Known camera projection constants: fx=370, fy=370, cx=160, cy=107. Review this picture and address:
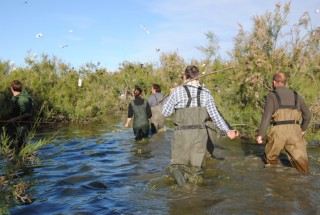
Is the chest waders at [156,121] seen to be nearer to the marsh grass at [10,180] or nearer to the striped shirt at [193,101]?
the striped shirt at [193,101]

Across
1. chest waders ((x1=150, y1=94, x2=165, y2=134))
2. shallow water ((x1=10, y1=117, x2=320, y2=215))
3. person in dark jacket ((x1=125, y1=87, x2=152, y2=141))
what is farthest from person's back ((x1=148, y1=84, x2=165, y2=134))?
shallow water ((x1=10, y1=117, x2=320, y2=215))

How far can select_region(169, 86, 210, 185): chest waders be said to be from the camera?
6.35m

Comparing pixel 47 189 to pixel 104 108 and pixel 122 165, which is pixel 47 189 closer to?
pixel 122 165

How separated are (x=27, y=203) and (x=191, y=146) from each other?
2839mm

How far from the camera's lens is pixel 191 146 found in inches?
253

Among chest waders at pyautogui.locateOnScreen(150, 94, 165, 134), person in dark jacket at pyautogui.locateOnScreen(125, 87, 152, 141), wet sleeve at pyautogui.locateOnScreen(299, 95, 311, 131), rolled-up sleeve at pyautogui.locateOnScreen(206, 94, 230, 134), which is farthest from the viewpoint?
chest waders at pyautogui.locateOnScreen(150, 94, 165, 134)

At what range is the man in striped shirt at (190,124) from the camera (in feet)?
20.9

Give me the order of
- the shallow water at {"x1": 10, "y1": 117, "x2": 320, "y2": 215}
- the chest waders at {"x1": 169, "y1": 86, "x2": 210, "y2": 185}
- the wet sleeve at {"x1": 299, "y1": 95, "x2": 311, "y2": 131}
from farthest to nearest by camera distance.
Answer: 1. the wet sleeve at {"x1": 299, "y1": 95, "x2": 311, "y2": 131}
2. the chest waders at {"x1": 169, "y1": 86, "x2": 210, "y2": 185}
3. the shallow water at {"x1": 10, "y1": 117, "x2": 320, "y2": 215}

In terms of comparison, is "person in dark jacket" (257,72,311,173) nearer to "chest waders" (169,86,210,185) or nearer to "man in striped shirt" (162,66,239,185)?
"man in striped shirt" (162,66,239,185)

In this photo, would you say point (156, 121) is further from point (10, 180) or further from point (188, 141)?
point (10, 180)

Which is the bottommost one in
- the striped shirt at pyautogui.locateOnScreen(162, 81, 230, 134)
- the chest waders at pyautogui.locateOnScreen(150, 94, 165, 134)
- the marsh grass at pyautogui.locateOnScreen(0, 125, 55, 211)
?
the marsh grass at pyautogui.locateOnScreen(0, 125, 55, 211)

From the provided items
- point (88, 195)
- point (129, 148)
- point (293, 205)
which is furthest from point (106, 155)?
point (293, 205)

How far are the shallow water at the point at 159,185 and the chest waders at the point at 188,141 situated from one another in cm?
35

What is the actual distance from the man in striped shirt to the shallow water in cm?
42
